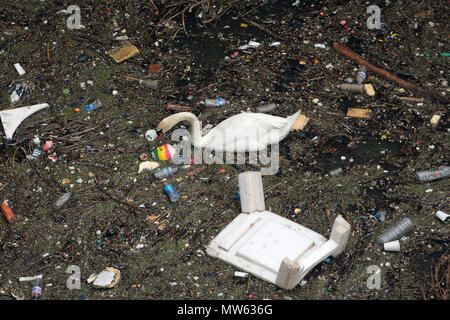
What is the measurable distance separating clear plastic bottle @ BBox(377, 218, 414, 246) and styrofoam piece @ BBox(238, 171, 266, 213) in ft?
3.59

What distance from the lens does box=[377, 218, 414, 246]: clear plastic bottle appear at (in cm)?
436

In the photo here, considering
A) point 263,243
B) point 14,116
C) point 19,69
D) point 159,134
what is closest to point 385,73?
point 159,134

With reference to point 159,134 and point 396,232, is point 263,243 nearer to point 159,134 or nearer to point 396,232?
point 396,232

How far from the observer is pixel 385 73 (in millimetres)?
5867

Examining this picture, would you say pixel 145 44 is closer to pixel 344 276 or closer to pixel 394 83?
pixel 394 83

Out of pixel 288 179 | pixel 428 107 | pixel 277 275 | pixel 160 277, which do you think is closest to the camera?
pixel 277 275

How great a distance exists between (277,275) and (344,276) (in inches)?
24.7

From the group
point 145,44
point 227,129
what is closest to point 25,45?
point 145,44

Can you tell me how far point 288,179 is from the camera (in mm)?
4953

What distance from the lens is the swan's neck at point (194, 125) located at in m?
4.85

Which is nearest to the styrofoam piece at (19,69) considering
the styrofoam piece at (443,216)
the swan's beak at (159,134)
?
the swan's beak at (159,134)

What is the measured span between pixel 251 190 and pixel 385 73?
2.52 metres

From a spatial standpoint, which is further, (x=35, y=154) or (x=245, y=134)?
(x=35, y=154)

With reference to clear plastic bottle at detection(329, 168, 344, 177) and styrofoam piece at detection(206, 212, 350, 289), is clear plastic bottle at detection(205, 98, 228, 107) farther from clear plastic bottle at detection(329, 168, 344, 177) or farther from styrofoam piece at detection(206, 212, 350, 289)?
styrofoam piece at detection(206, 212, 350, 289)
